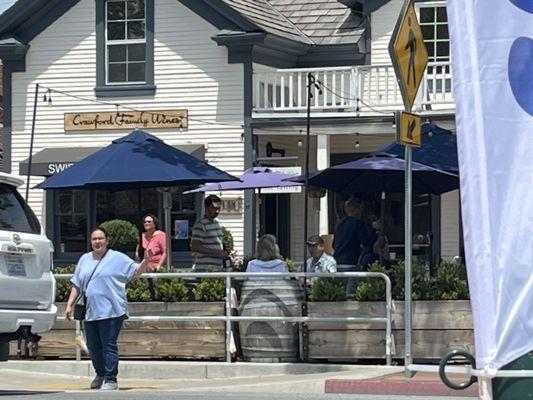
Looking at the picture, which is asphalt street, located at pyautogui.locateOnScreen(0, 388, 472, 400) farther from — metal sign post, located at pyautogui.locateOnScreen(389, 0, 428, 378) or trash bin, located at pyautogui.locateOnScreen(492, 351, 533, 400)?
trash bin, located at pyautogui.locateOnScreen(492, 351, 533, 400)

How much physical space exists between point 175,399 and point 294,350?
7.72ft

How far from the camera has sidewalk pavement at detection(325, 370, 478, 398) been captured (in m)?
10.0

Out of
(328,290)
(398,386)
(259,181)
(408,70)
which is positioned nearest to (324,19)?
(259,181)

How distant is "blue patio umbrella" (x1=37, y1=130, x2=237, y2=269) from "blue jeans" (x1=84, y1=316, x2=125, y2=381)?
284 cm

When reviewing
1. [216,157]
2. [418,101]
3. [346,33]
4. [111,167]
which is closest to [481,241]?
[111,167]

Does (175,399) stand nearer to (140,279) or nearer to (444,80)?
(140,279)

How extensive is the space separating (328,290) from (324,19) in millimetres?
14040

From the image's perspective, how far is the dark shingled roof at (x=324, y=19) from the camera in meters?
24.3

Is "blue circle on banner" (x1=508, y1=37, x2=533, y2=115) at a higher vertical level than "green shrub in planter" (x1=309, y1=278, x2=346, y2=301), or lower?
higher

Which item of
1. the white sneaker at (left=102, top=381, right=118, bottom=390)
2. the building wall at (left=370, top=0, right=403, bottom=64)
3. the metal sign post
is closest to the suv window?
the white sneaker at (left=102, top=381, right=118, bottom=390)

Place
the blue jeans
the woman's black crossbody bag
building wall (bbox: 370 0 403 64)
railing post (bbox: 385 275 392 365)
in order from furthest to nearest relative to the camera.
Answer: building wall (bbox: 370 0 403 64)
railing post (bbox: 385 275 392 365)
the woman's black crossbody bag
the blue jeans

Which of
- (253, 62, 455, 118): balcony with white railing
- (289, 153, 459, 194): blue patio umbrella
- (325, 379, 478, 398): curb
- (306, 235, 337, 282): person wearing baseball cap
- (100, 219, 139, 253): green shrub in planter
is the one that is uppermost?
(253, 62, 455, 118): balcony with white railing

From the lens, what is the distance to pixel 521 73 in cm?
320

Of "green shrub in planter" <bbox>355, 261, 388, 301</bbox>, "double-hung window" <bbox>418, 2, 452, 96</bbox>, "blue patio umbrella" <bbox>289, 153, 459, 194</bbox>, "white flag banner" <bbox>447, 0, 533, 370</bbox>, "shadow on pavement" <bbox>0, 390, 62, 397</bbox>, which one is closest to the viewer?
"white flag banner" <bbox>447, 0, 533, 370</bbox>
